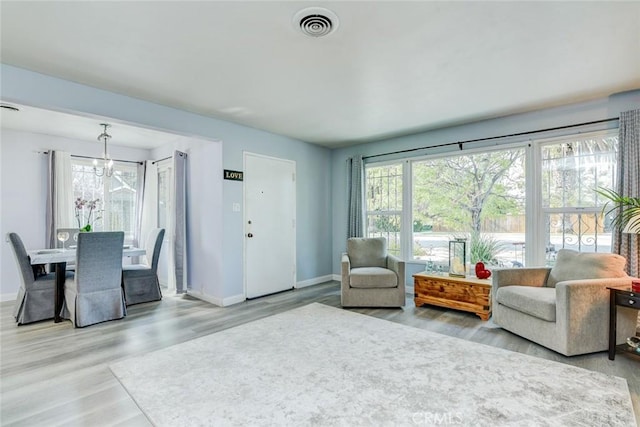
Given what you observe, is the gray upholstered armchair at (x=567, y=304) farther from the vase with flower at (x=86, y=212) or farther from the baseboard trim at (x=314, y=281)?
the vase with flower at (x=86, y=212)

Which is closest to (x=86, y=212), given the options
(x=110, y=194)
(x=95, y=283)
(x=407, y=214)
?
(x=110, y=194)

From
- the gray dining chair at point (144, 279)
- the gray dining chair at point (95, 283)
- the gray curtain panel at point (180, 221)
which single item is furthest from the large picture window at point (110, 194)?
the gray dining chair at point (95, 283)

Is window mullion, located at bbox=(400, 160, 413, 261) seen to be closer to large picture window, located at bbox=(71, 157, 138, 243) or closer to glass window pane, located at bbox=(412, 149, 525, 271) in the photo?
glass window pane, located at bbox=(412, 149, 525, 271)

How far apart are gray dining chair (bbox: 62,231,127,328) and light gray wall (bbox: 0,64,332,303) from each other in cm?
116

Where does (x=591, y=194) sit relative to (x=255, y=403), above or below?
above

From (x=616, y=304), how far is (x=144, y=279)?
515 centimetres

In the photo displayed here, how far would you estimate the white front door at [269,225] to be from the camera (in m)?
A: 4.41

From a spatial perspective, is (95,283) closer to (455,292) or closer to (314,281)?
(314,281)

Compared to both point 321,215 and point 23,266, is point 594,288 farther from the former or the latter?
point 23,266

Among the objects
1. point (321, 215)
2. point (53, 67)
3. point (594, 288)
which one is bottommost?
point (594, 288)

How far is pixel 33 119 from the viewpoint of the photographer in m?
3.97

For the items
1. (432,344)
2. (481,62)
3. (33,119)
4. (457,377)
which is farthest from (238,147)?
(457,377)

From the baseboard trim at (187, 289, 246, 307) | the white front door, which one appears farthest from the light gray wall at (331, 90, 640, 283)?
the baseboard trim at (187, 289, 246, 307)

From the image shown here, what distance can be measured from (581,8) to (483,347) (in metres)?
2.54
